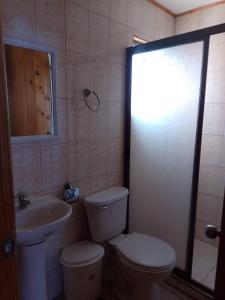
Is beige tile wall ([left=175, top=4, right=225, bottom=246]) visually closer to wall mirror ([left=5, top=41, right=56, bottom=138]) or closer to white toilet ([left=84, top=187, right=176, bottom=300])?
white toilet ([left=84, top=187, right=176, bottom=300])

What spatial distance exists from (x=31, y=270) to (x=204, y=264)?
1.65 m

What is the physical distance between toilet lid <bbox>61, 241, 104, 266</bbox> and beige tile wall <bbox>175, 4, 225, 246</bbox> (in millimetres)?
1347

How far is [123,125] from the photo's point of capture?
2178mm

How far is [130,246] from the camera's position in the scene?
1.73m

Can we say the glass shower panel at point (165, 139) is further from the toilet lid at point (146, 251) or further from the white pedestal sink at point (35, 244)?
the white pedestal sink at point (35, 244)

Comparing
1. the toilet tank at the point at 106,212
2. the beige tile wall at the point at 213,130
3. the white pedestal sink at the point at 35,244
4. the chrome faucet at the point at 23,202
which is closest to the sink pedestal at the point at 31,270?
the white pedestal sink at the point at 35,244

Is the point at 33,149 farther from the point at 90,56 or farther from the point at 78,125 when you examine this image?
the point at 90,56

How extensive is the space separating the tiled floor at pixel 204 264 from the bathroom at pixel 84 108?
0.08 ft

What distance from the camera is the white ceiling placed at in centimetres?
232

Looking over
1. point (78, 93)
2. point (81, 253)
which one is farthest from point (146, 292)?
point (78, 93)

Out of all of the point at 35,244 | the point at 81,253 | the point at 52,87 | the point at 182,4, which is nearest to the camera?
the point at 35,244

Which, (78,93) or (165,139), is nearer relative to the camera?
(78,93)

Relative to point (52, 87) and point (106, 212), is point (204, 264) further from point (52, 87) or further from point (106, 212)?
point (52, 87)

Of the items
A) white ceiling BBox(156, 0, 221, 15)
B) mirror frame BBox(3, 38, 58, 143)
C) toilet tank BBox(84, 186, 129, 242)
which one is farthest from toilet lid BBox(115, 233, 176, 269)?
white ceiling BBox(156, 0, 221, 15)
